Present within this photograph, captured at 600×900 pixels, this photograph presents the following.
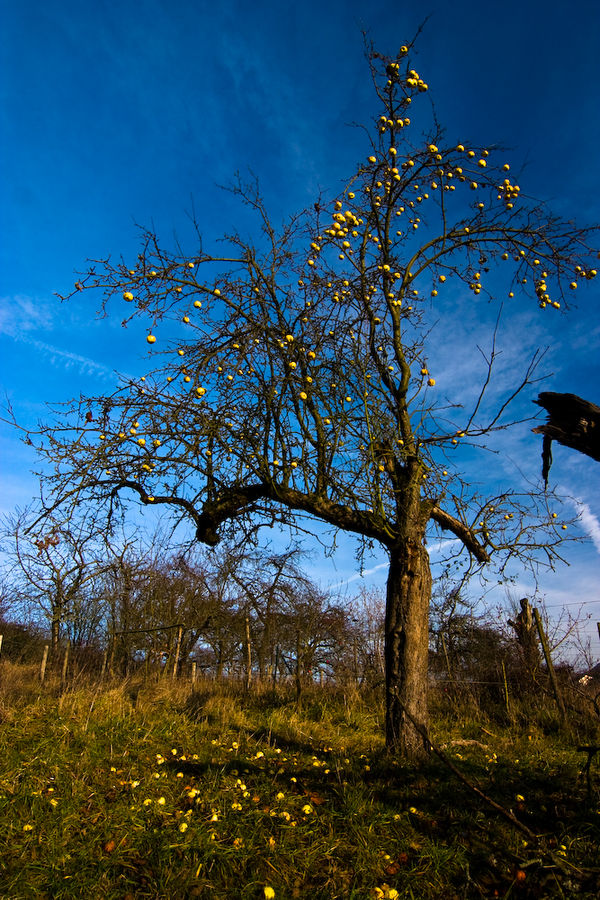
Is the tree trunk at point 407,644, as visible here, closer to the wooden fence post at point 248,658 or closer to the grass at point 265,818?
the grass at point 265,818

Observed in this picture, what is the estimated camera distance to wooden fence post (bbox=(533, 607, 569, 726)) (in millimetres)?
7845

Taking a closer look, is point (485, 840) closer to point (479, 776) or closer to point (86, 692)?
point (479, 776)

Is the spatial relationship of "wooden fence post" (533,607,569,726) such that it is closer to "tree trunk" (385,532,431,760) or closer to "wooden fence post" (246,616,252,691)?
"tree trunk" (385,532,431,760)

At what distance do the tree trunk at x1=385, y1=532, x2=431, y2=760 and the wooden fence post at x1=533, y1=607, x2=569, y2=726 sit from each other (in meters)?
4.32

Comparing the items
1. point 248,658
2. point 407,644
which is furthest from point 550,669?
→ point 248,658

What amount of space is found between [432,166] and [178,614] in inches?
665

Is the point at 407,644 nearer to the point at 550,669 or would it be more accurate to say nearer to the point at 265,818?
the point at 265,818

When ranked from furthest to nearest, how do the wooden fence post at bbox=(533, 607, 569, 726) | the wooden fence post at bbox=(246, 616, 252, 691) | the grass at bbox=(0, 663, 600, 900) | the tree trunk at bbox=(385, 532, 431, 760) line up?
the wooden fence post at bbox=(246, 616, 252, 691) < the wooden fence post at bbox=(533, 607, 569, 726) < the tree trunk at bbox=(385, 532, 431, 760) < the grass at bbox=(0, 663, 600, 900)

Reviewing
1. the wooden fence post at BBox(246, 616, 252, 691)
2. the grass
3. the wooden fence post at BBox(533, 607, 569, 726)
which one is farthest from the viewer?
the wooden fence post at BBox(246, 616, 252, 691)

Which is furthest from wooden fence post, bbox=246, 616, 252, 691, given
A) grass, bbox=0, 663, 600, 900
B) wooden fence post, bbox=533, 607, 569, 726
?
grass, bbox=0, 663, 600, 900

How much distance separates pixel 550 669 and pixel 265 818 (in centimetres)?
676

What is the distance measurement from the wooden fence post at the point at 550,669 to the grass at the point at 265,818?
116 inches

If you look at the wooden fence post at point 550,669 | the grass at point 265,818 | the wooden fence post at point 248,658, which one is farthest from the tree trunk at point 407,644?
the wooden fence post at point 248,658

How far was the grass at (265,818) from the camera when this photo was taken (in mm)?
2590
